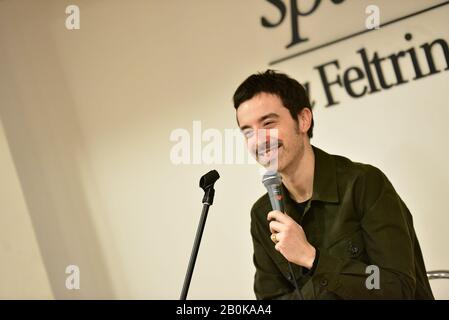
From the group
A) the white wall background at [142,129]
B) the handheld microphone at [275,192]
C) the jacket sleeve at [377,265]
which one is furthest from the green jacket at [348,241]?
the white wall background at [142,129]

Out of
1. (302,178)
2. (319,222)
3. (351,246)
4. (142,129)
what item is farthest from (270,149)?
(142,129)

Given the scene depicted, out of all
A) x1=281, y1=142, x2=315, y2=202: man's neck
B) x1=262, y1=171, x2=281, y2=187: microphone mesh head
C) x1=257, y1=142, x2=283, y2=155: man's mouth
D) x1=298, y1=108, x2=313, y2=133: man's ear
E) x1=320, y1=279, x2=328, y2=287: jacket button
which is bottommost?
x1=320, y1=279, x2=328, y2=287: jacket button

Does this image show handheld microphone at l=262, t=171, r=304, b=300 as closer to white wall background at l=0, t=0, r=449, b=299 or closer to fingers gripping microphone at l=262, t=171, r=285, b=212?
fingers gripping microphone at l=262, t=171, r=285, b=212

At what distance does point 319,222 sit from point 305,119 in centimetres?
35

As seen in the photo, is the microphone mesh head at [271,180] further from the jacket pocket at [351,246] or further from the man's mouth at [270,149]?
the jacket pocket at [351,246]

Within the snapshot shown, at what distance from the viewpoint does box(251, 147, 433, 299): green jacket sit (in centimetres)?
162

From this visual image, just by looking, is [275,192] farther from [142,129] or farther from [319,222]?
[142,129]

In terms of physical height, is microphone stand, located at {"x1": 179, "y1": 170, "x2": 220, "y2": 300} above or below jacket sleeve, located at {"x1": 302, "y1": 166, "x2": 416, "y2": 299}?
above

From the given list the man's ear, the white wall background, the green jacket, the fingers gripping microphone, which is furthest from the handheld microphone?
the white wall background

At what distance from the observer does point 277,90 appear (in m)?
1.91

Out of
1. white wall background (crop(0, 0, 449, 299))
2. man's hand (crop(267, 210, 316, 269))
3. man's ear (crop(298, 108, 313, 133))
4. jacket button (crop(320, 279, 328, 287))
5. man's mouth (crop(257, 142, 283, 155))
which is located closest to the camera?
man's hand (crop(267, 210, 316, 269))

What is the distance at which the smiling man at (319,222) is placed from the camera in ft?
5.27

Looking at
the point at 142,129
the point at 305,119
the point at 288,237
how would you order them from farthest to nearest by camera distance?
the point at 142,129
the point at 305,119
the point at 288,237

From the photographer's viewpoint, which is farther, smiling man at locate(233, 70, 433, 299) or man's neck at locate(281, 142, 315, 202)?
man's neck at locate(281, 142, 315, 202)
